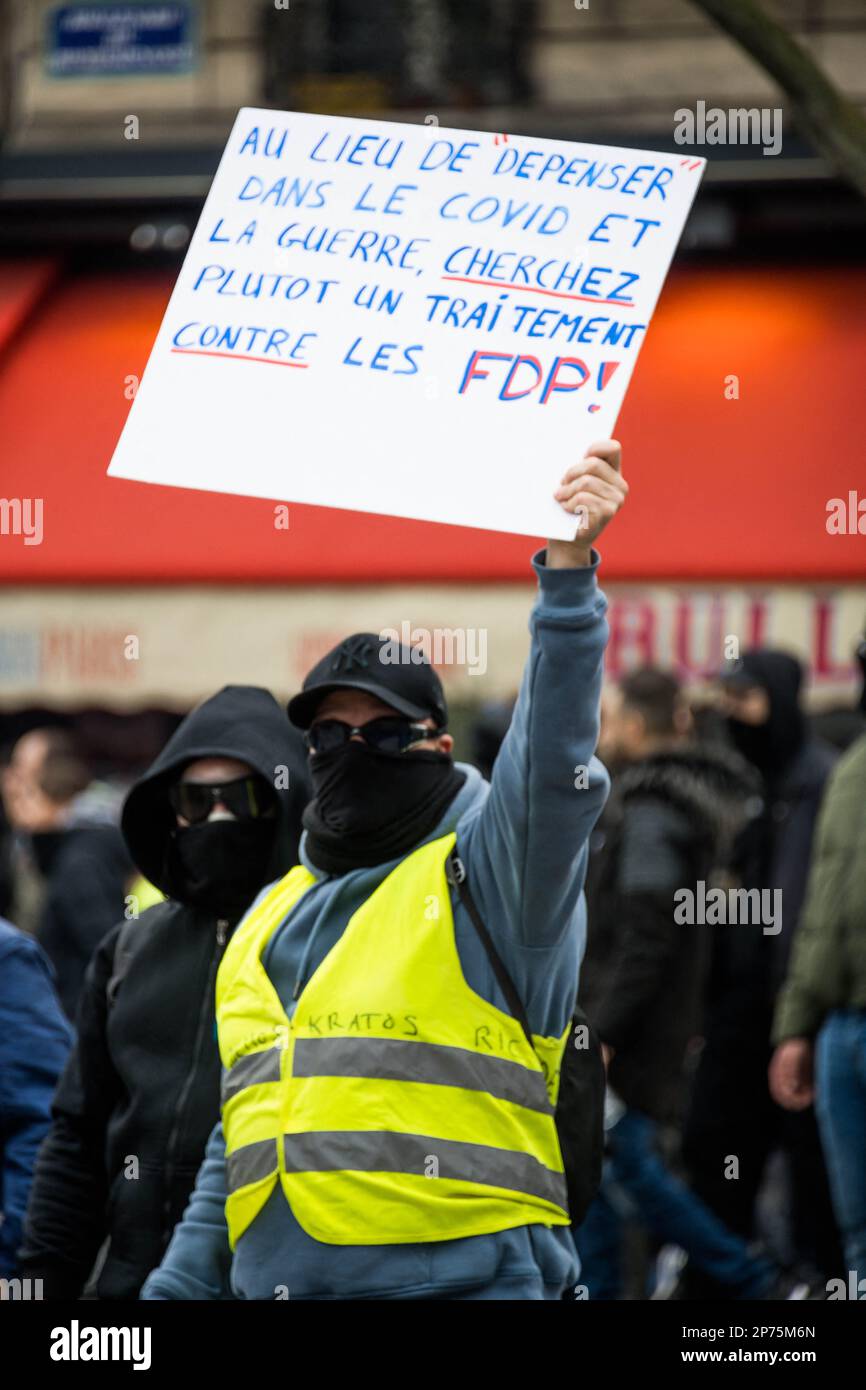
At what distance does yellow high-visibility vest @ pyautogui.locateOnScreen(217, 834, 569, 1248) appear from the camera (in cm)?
327

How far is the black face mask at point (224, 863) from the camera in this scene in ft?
13.4

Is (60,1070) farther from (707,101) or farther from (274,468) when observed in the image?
(707,101)

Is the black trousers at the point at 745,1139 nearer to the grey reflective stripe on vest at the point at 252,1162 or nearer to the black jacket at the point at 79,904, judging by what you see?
the black jacket at the point at 79,904

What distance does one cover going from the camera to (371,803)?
3.50m

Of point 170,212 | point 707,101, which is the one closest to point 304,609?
point 170,212

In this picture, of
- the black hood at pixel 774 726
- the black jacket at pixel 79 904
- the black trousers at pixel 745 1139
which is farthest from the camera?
the black jacket at pixel 79 904

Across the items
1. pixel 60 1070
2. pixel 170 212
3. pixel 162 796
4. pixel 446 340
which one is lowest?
pixel 60 1070

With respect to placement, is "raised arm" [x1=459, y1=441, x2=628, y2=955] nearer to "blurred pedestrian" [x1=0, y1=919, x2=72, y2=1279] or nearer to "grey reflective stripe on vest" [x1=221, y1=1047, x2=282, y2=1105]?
"grey reflective stripe on vest" [x1=221, y1=1047, x2=282, y2=1105]

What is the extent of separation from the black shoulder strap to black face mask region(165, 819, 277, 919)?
796 millimetres

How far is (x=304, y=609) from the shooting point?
30.5ft

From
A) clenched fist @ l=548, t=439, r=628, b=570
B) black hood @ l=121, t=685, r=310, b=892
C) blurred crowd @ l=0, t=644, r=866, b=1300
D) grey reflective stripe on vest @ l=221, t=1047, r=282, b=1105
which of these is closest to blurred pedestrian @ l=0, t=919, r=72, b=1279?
blurred crowd @ l=0, t=644, r=866, b=1300

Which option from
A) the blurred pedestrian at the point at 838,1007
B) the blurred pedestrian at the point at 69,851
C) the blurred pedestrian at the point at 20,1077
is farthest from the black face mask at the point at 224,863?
the blurred pedestrian at the point at 69,851
